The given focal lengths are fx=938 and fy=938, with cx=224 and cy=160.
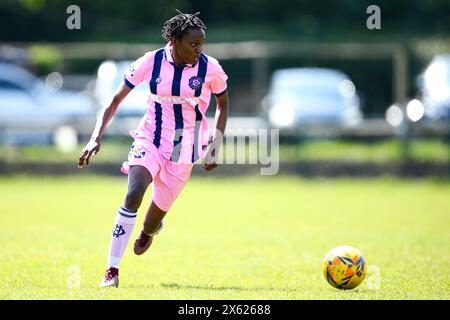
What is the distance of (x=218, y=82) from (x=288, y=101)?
579 inches

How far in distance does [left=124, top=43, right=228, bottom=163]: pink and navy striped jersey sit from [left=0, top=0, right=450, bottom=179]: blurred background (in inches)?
481

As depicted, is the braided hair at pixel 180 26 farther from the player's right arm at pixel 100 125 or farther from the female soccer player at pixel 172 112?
the player's right arm at pixel 100 125

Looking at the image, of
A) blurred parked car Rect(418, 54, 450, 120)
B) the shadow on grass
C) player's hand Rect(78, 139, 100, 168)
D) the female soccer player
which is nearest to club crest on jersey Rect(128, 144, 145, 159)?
the female soccer player

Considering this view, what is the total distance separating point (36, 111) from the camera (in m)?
25.3

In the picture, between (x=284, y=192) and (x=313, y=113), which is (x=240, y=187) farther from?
(x=313, y=113)

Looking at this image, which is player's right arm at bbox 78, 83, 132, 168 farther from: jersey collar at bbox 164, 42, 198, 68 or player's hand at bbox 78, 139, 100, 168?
jersey collar at bbox 164, 42, 198, 68

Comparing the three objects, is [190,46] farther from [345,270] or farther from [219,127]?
[345,270]

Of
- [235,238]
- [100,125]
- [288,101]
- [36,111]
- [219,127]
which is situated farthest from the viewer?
[36,111]

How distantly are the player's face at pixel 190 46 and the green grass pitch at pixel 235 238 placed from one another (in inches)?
82.5

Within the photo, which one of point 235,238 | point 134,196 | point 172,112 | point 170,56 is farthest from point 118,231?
point 235,238

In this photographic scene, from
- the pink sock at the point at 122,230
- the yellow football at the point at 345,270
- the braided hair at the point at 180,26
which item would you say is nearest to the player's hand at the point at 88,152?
the pink sock at the point at 122,230

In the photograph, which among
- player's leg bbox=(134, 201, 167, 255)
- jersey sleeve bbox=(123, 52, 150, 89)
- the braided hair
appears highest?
the braided hair

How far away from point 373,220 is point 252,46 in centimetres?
950

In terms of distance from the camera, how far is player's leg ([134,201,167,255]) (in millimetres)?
9234
